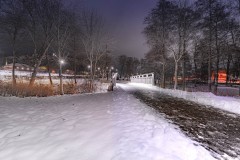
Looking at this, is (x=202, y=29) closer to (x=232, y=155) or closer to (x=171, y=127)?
(x=171, y=127)

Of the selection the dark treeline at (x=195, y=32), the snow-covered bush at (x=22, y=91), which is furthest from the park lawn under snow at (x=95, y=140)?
the dark treeline at (x=195, y=32)

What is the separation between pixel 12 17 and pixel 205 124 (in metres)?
18.4

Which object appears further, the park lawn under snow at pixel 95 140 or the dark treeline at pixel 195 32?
the dark treeline at pixel 195 32

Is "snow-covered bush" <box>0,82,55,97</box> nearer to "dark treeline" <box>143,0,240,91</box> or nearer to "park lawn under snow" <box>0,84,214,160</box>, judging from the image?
"park lawn under snow" <box>0,84,214,160</box>

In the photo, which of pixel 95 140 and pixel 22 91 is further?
pixel 22 91

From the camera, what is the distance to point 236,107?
25.4 ft

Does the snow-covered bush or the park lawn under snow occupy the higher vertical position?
the snow-covered bush

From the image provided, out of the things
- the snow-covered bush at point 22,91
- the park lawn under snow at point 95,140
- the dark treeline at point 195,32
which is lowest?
the park lawn under snow at point 95,140

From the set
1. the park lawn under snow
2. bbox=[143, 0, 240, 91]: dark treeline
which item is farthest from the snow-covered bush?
bbox=[143, 0, 240, 91]: dark treeline

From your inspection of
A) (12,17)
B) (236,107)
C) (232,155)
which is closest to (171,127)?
(232,155)

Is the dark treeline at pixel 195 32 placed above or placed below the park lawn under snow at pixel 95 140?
above

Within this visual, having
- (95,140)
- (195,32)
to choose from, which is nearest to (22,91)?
(95,140)

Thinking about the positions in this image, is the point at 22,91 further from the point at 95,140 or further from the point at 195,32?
the point at 195,32

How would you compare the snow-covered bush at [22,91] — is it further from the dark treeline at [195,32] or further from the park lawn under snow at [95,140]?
the dark treeline at [195,32]
